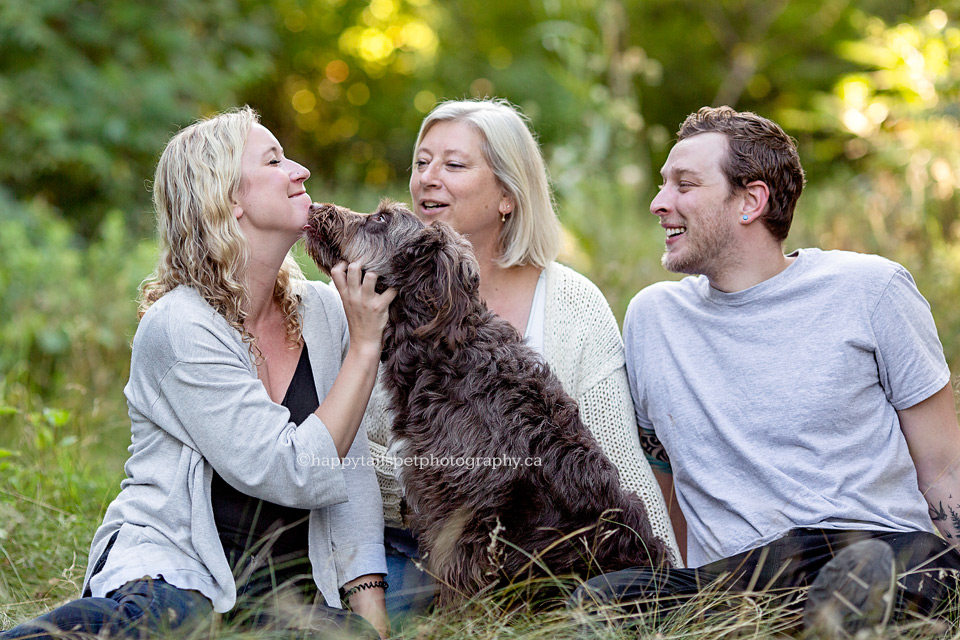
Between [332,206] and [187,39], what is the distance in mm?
7330

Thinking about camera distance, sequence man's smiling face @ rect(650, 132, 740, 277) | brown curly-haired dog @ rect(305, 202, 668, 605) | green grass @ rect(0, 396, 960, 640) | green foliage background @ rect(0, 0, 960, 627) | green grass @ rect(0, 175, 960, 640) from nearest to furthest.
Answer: green grass @ rect(0, 396, 960, 640) < green grass @ rect(0, 175, 960, 640) < brown curly-haired dog @ rect(305, 202, 668, 605) < man's smiling face @ rect(650, 132, 740, 277) < green foliage background @ rect(0, 0, 960, 627)

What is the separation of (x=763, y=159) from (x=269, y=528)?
231 centimetres

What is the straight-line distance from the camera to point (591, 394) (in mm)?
3527

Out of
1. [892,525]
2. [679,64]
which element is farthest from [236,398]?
[679,64]

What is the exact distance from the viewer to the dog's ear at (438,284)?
2.96 meters

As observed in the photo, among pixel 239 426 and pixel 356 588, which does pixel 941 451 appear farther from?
pixel 239 426

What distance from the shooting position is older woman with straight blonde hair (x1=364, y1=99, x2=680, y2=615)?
11.4 ft

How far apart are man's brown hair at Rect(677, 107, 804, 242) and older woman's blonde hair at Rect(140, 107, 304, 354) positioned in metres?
1.81

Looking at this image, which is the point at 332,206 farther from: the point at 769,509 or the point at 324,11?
the point at 324,11

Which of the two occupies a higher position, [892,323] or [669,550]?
[892,323]

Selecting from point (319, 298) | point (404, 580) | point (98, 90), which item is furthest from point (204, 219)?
point (98, 90)

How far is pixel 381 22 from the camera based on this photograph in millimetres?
15789

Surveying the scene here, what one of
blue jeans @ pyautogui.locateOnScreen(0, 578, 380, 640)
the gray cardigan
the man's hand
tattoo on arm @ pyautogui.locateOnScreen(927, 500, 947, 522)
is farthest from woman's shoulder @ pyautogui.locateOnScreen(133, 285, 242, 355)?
tattoo on arm @ pyautogui.locateOnScreen(927, 500, 947, 522)

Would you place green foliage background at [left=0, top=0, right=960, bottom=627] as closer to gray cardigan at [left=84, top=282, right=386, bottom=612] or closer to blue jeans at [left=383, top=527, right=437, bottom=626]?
gray cardigan at [left=84, top=282, right=386, bottom=612]
